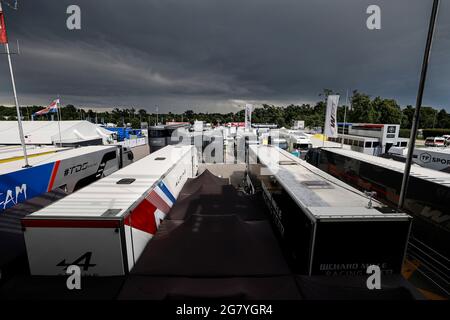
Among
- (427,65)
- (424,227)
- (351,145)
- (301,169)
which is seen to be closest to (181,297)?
(301,169)

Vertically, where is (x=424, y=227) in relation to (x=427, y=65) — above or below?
below

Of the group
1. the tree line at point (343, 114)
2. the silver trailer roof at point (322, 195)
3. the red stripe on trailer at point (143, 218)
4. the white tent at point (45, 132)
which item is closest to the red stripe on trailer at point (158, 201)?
the red stripe on trailer at point (143, 218)

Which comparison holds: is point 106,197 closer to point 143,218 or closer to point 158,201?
point 143,218

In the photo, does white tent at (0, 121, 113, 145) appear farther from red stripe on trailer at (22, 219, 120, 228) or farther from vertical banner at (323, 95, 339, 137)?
vertical banner at (323, 95, 339, 137)

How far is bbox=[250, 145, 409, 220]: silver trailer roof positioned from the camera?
3521mm

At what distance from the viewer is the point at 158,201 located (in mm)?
5766

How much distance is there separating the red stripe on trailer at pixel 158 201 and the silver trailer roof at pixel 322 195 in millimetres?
3340

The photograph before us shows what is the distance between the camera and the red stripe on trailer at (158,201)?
524cm

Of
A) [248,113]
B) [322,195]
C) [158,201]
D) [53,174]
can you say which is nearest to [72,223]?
[158,201]

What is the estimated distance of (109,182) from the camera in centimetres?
580

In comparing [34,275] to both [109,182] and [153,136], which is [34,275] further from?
[153,136]

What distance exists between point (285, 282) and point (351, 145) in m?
28.6

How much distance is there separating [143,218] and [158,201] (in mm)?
1166
